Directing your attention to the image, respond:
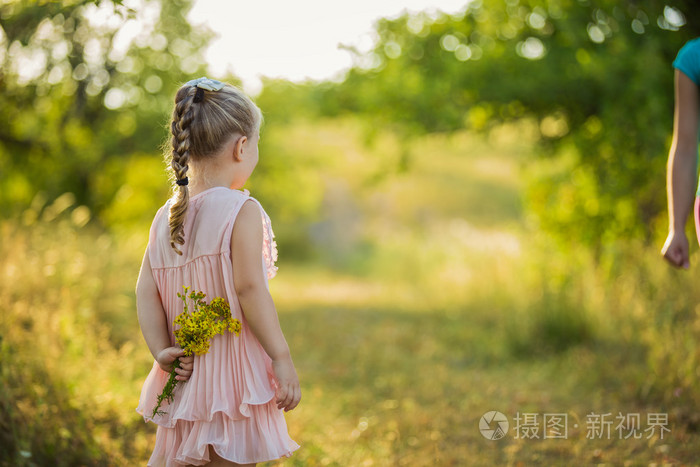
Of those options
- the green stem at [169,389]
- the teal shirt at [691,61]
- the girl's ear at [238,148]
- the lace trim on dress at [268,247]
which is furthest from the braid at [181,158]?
the teal shirt at [691,61]

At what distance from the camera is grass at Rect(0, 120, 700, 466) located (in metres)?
3.66

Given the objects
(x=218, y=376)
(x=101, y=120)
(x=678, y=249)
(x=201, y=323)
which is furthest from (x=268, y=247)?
(x=101, y=120)

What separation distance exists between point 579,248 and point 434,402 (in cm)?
383

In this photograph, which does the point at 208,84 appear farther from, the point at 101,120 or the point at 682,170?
the point at 101,120

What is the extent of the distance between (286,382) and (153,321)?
56cm

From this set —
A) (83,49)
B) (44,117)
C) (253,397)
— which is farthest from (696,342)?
(44,117)

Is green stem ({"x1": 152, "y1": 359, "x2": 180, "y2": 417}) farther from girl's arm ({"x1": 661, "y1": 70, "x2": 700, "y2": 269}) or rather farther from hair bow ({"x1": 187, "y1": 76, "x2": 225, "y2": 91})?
girl's arm ({"x1": 661, "y1": 70, "x2": 700, "y2": 269})

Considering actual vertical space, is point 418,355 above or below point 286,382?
below

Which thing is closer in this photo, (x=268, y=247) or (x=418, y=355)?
(x=268, y=247)

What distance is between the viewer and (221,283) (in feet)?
7.30

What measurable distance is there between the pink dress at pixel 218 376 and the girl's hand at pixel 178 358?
0.08 feet

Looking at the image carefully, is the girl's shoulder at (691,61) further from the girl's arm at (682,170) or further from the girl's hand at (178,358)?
the girl's hand at (178,358)

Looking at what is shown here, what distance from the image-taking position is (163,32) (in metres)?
10.3

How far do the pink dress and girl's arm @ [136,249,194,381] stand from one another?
8cm
